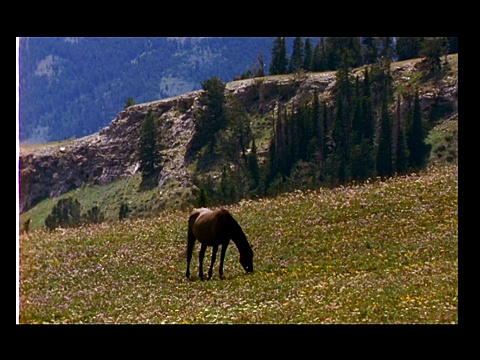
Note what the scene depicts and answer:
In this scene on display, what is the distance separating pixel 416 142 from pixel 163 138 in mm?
40216

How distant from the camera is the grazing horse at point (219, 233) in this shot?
992 inches

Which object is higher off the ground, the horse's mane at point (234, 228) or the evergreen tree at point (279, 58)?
the evergreen tree at point (279, 58)

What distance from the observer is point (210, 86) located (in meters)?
89.4

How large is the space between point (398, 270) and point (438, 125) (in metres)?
63.1

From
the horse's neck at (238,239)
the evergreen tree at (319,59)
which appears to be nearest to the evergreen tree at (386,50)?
the evergreen tree at (319,59)

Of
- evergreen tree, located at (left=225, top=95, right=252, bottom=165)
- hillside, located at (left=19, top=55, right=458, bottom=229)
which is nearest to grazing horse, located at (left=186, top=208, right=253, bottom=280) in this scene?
hillside, located at (left=19, top=55, right=458, bottom=229)

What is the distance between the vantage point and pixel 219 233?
82.6ft

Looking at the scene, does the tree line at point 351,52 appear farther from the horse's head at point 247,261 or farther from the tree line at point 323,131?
the horse's head at point 247,261

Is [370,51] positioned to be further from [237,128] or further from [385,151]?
[385,151]

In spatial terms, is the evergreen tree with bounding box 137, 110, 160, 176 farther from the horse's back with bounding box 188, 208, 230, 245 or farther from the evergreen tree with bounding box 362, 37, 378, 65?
the horse's back with bounding box 188, 208, 230, 245

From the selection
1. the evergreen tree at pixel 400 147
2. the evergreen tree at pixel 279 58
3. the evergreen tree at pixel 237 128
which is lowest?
the evergreen tree at pixel 400 147

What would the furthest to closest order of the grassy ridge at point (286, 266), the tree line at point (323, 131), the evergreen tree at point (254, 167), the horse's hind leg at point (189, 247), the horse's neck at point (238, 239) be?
the tree line at point (323, 131), the evergreen tree at point (254, 167), the horse's hind leg at point (189, 247), the horse's neck at point (238, 239), the grassy ridge at point (286, 266)

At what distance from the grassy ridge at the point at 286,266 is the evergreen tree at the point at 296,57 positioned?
182 feet
